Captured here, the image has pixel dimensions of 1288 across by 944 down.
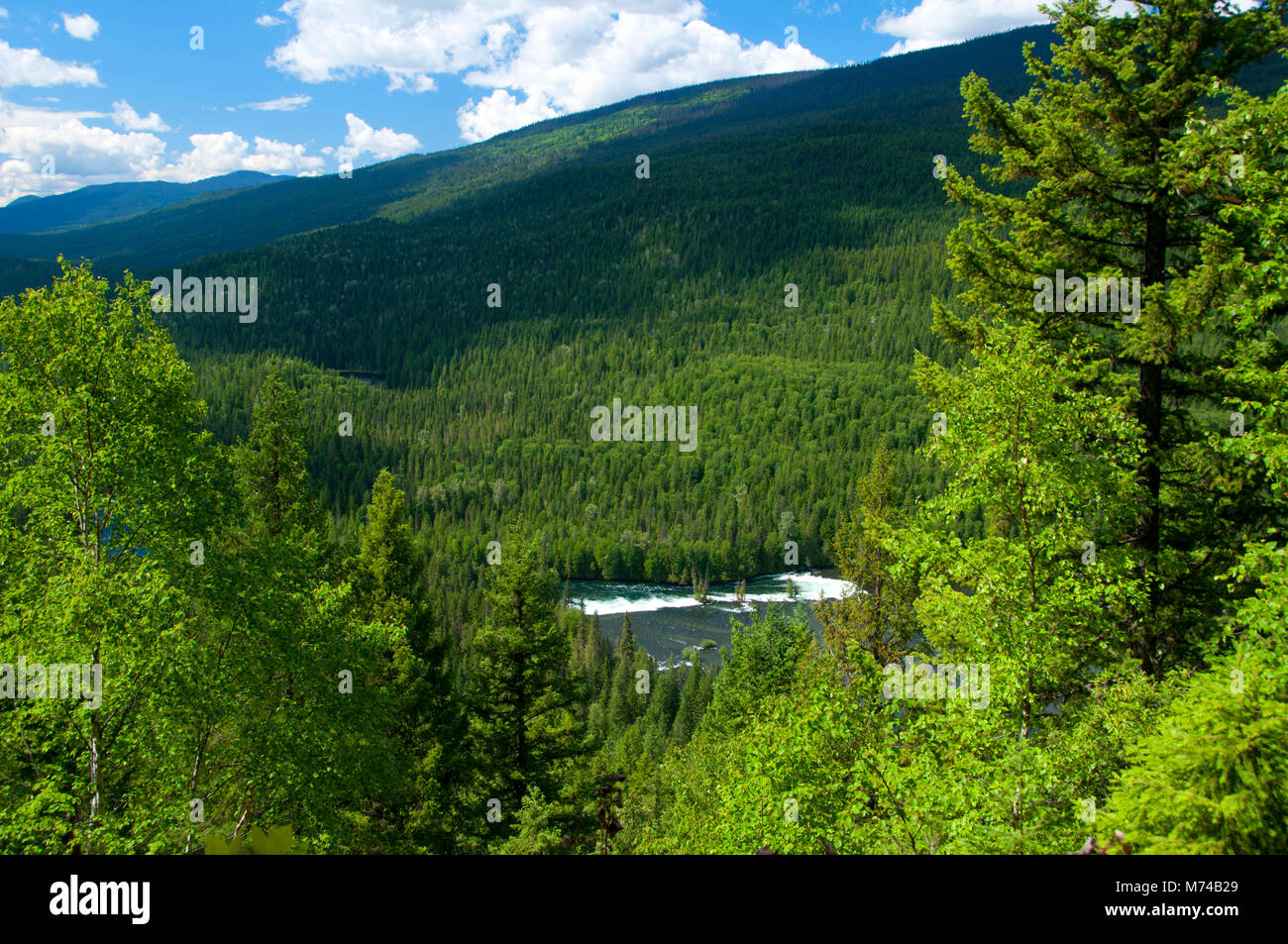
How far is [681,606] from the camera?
424 feet

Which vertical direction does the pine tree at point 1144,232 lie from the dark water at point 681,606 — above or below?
above

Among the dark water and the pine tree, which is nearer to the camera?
the pine tree

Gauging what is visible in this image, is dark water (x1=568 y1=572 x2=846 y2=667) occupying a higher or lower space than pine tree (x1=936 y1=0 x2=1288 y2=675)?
lower

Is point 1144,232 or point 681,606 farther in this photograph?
point 681,606

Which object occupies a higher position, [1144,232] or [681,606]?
[1144,232]

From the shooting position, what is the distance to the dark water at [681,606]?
107625 millimetres

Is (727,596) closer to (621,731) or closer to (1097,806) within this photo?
(621,731)

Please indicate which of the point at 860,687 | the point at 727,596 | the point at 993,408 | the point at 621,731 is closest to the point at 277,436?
the point at 860,687

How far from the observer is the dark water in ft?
353

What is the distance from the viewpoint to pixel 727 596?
133 metres

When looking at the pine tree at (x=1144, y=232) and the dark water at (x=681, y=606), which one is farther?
the dark water at (x=681, y=606)
